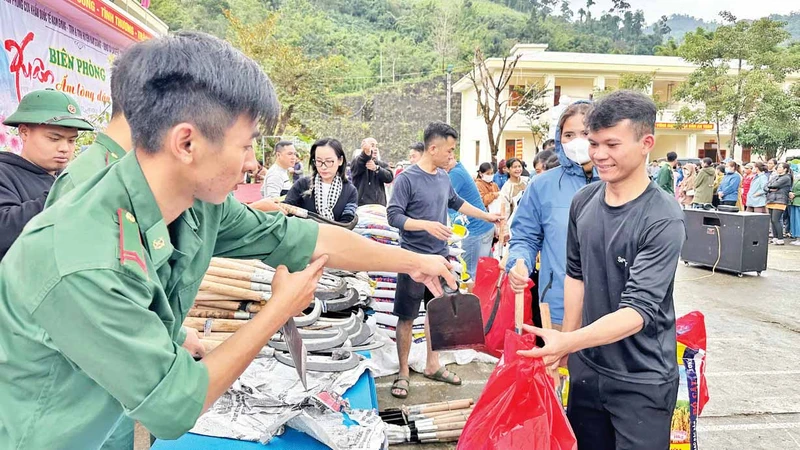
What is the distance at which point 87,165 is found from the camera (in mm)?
1821

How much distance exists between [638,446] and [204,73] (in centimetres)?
196

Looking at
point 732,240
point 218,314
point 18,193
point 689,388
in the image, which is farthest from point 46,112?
point 732,240

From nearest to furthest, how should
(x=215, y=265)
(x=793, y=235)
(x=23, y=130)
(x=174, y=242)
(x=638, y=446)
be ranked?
(x=174, y=242) < (x=638, y=446) < (x=23, y=130) < (x=215, y=265) < (x=793, y=235)

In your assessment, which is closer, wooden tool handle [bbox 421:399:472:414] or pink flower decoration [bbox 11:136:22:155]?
wooden tool handle [bbox 421:399:472:414]

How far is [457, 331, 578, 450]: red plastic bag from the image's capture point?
6.54ft

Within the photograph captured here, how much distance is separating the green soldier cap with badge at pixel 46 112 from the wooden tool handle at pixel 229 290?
3.15 feet

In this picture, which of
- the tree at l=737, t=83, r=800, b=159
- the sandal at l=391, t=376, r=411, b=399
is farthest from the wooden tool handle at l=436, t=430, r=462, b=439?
the tree at l=737, t=83, r=800, b=159

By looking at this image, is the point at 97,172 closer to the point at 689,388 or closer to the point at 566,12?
the point at 689,388

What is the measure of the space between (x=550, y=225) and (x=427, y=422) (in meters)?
1.45

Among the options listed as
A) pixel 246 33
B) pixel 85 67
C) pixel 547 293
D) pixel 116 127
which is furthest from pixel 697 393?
pixel 246 33

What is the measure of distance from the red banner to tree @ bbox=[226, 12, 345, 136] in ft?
52.8

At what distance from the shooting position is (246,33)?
73.4 ft

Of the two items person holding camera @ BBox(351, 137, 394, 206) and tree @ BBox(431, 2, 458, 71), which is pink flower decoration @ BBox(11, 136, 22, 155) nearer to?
person holding camera @ BBox(351, 137, 394, 206)

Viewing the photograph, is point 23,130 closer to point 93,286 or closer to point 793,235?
point 93,286
